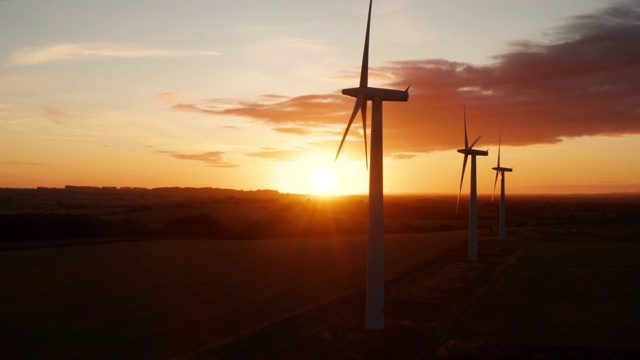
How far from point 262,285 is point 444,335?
21.8m

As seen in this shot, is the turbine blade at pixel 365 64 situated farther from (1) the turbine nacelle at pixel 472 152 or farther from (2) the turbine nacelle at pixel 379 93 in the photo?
(1) the turbine nacelle at pixel 472 152

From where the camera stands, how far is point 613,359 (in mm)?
28562

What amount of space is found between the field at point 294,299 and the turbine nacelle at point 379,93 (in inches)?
495

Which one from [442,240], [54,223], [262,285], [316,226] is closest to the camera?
[262,285]

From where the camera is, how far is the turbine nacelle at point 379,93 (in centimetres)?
3706

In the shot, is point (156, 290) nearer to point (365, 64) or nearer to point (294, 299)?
point (294, 299)

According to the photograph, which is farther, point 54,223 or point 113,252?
point 54,223

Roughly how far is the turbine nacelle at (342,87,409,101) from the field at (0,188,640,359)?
1258 cm

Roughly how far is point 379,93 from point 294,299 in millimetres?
16398

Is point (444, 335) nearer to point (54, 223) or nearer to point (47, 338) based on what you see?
point (47, 338)

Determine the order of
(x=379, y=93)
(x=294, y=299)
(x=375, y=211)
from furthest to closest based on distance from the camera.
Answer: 1. (x=294, y=299)
2. (x=379, y=93)
3. (x=375, y=211)

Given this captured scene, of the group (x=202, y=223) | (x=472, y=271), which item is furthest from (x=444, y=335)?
(x=202, y=223)

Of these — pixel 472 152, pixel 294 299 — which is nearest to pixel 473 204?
pixel 472 152

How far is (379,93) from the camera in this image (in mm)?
37156
